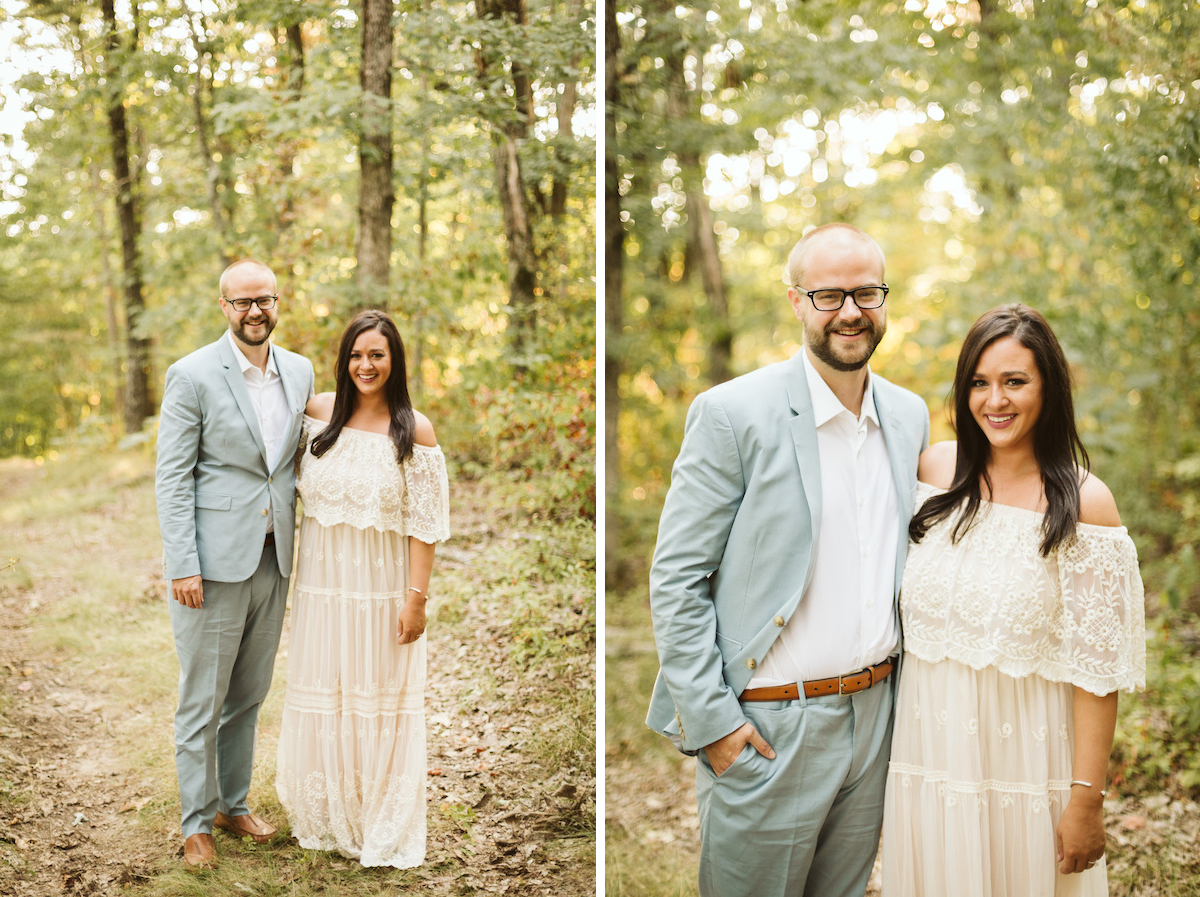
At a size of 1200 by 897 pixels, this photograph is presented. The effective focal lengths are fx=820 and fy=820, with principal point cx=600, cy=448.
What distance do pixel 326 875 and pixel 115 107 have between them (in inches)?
103

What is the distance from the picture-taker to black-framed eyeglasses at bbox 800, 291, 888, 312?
2.06m

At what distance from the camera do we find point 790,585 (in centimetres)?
207

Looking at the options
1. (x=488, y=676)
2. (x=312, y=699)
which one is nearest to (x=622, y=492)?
(x=488, y=676)

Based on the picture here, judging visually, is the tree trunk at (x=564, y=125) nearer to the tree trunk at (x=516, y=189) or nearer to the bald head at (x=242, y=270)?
the tree trunk at (x=516, y=189)

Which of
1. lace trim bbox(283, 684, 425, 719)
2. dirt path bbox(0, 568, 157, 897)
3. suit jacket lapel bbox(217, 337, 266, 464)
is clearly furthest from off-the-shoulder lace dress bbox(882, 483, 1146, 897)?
dirt path bbox(0, 568, 157, 897)

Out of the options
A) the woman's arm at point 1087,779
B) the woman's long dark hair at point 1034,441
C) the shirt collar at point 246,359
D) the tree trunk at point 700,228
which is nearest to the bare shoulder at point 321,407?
the shirt collar at point 246,359

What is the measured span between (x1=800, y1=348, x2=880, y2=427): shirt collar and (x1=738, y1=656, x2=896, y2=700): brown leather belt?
647mm

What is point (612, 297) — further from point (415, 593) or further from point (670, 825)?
point (670, 825)

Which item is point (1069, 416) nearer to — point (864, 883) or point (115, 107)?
point (864, 883)

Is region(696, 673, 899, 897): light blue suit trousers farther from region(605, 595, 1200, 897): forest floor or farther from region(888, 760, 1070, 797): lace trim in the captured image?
region(605, 595, 1200, 897): forest floor

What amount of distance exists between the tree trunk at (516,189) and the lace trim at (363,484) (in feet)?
2.08

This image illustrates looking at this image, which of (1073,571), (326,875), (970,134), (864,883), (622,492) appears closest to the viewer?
(1073,571)

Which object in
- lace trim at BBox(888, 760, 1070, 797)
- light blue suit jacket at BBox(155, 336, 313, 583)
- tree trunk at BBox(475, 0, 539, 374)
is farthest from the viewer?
tree trunk at BBox(475, 0, 539, 374)

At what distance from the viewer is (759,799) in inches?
82.2
